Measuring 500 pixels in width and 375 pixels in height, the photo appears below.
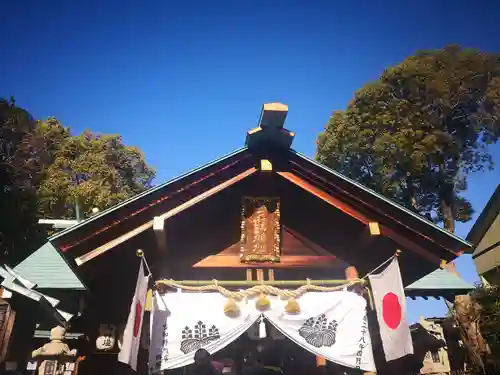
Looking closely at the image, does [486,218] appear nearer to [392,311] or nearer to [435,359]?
[435,359]

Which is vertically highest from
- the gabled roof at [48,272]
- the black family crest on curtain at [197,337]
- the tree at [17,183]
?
the tree at [17,183]

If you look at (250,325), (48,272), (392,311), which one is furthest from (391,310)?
(48,272)

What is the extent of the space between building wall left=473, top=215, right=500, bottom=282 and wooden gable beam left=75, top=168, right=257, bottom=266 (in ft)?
58.8

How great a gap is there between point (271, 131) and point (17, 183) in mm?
24798

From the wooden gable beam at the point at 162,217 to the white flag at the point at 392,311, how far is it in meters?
3.12

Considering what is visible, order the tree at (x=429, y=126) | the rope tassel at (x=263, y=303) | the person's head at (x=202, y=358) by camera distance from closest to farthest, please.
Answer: the person's head at (x=202, y=358) < the rope tassel at (x=263, y=303) < the tree at (x=429, y=126)

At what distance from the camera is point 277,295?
718cm

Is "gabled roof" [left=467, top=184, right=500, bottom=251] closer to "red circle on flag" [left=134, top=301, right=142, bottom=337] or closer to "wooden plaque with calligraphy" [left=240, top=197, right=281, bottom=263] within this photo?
"wooden plaque with calligraphy" [left=240, top=197, right=281, bottom=263]

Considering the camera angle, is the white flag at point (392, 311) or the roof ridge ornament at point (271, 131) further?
the roof ridge ornament at point (271, 131)

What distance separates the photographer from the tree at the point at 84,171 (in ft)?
91.3

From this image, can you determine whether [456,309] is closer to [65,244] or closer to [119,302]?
[119,302]

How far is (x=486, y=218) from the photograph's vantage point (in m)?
21.5

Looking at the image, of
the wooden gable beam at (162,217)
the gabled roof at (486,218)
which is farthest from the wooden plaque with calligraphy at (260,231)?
the gabled roof at (486,218)

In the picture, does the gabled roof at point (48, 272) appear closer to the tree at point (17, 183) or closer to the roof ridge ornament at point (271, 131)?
the roof ridge ornament at point (271, 131)
